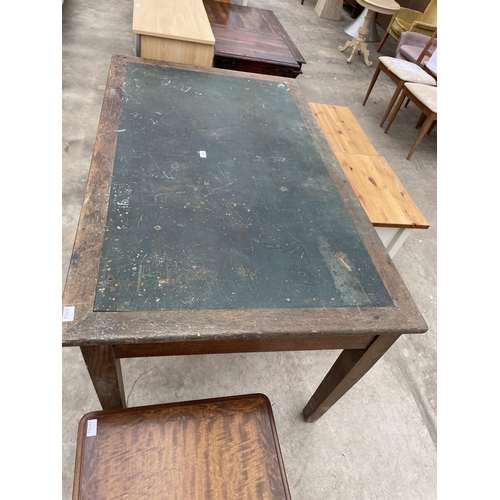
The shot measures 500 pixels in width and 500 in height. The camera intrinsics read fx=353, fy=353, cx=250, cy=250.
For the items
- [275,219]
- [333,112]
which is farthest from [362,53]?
[275,219]

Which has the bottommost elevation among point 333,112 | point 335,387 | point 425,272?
point 425,272

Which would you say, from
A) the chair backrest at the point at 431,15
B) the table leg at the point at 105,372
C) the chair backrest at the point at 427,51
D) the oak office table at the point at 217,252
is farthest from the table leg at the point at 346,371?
the chair backrest at the point at 431,15

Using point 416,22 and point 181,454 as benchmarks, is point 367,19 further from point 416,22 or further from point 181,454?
point 181,454

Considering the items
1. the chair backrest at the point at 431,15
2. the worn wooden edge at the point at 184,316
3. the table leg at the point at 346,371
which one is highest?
the chair backrest at the point at 431,15

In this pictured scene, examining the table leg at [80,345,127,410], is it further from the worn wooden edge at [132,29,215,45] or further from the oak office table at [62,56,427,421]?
the worn wooden edge at [132,29,215,45]

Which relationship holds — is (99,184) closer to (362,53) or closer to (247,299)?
(247,299)

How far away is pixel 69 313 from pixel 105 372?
0.72 feet

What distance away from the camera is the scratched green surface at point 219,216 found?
93 centimetres

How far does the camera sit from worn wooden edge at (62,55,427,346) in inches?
31.7

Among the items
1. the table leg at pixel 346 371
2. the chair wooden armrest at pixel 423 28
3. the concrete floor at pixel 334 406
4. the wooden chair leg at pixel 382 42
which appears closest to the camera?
the table leg at pixel 346 371

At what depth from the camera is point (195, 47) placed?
205 centimetres

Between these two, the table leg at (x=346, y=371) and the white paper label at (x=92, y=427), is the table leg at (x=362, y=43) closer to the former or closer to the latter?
the table leg at (x=346, y=371)

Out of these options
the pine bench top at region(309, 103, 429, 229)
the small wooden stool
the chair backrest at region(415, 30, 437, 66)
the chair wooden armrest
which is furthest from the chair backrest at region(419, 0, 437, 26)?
the small wooden stool

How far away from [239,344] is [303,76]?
3.86 metres
